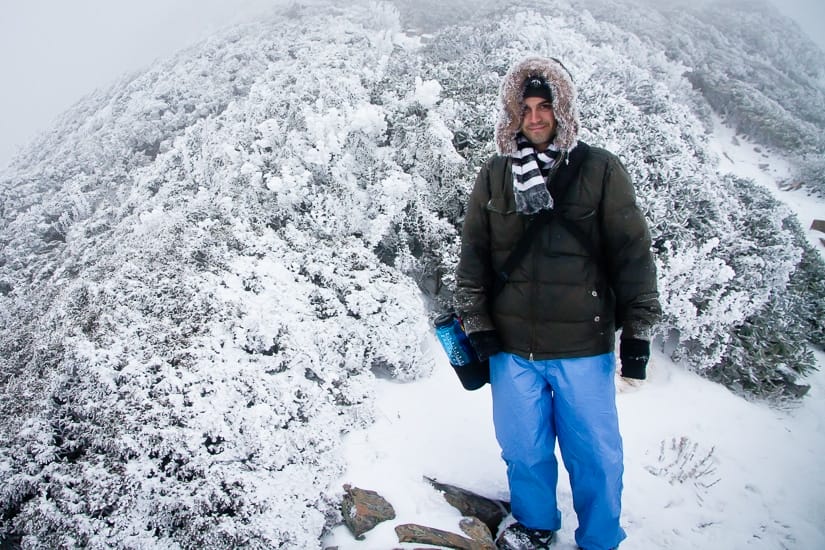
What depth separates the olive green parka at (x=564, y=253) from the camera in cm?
217

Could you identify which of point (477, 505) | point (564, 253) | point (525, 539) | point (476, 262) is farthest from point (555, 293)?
point (477, 505)

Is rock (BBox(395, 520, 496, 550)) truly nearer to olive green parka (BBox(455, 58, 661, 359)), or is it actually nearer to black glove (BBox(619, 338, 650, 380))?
olive green parka (BBox(455, 58, 661, 359))

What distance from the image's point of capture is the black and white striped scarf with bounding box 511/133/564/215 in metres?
2.16

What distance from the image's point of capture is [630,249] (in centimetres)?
215

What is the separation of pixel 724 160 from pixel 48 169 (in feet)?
48.9

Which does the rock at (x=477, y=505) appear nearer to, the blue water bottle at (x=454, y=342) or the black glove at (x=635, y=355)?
the blue water bottle at (x=454, y=342)

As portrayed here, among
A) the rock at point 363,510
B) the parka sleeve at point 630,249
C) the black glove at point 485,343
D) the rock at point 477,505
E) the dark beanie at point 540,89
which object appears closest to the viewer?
the parka sleeve at point 630,249

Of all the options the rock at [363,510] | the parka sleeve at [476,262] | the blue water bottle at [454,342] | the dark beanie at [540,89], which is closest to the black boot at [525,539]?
the rock at [363,510]

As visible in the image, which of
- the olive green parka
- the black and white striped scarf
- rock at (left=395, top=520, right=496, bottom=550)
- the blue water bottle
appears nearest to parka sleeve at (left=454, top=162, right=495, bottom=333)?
the olive green parka

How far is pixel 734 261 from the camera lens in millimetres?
5680

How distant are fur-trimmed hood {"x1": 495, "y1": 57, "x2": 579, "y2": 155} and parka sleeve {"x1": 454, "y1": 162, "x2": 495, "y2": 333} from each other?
19 cm

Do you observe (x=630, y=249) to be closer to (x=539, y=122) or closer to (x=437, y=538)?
(x=539, y=122)

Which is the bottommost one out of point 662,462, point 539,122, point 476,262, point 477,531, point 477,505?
point 662,462

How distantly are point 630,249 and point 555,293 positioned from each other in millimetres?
417
